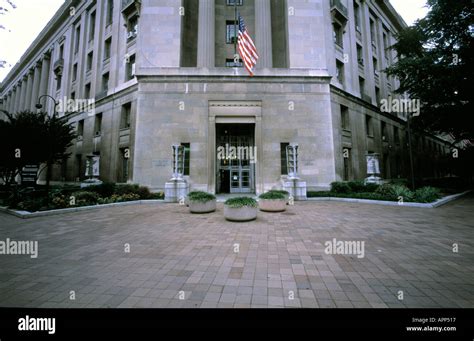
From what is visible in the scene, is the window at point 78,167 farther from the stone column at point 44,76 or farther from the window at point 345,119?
the window at point 345,119

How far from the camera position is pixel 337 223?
24.3 feet

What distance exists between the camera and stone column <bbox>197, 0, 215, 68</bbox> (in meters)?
17.8

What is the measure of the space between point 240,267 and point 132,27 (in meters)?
26.1

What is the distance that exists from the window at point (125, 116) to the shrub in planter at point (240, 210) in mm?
16287

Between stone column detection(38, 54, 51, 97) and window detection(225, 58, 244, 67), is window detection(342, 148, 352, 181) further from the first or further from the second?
stone column detection(38, 54, 51, 97)

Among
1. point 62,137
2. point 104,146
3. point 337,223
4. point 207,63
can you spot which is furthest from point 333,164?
point 62,137

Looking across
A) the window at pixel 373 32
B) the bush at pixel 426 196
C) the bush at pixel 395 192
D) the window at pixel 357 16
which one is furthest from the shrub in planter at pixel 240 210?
the window at pixel 373 32

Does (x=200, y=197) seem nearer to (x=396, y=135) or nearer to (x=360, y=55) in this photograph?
(x=360, y=55)

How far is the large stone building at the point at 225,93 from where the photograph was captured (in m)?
16.4

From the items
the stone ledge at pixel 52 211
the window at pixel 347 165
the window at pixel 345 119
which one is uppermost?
the window at pixel 345 119

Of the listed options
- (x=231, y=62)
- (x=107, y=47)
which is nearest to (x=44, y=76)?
(x=107, y=47)

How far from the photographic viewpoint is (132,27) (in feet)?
68.5
